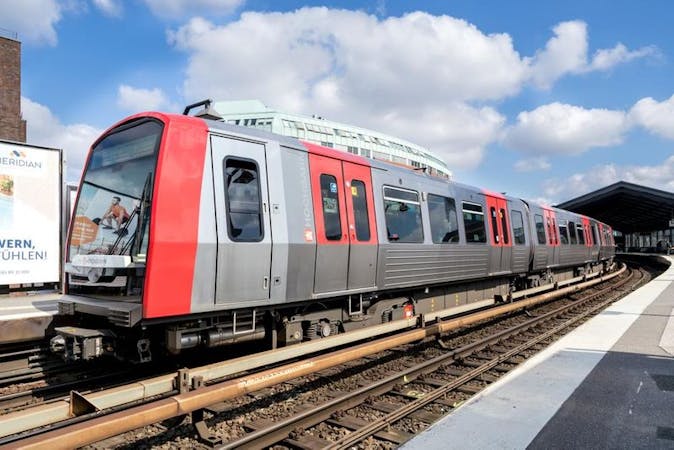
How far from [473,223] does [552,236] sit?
293 inches

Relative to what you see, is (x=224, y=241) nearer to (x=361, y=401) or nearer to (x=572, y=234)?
(x=361, y=401)

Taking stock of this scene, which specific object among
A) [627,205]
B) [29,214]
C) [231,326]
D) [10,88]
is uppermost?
[10,88]

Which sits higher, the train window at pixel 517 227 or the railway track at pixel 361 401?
the train window at pixel 517 227

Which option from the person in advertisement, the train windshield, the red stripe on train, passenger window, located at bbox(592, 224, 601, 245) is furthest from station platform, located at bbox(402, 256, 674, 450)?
passenger window, located at bbox(592, 224, 601, 245)

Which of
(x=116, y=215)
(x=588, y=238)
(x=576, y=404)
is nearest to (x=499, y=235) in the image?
(x=576, y=404)

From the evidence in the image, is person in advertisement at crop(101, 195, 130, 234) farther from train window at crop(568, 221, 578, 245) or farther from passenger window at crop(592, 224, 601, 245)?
passenger window at crop(592, 224, 601, 245)

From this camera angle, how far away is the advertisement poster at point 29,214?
8820mm

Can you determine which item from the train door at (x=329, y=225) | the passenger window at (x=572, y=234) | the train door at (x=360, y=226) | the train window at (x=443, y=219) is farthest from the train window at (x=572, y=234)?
the train door at (x=329, y=225)

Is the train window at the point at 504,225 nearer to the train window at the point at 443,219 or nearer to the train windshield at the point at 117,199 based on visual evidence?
the train window at the point at 443,219

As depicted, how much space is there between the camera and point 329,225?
6980mm

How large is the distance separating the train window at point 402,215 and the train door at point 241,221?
279 cm

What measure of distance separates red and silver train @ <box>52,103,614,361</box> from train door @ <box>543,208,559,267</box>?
956 cm

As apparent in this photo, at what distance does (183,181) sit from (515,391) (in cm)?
473

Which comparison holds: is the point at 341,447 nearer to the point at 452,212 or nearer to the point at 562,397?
the point at 562,397
